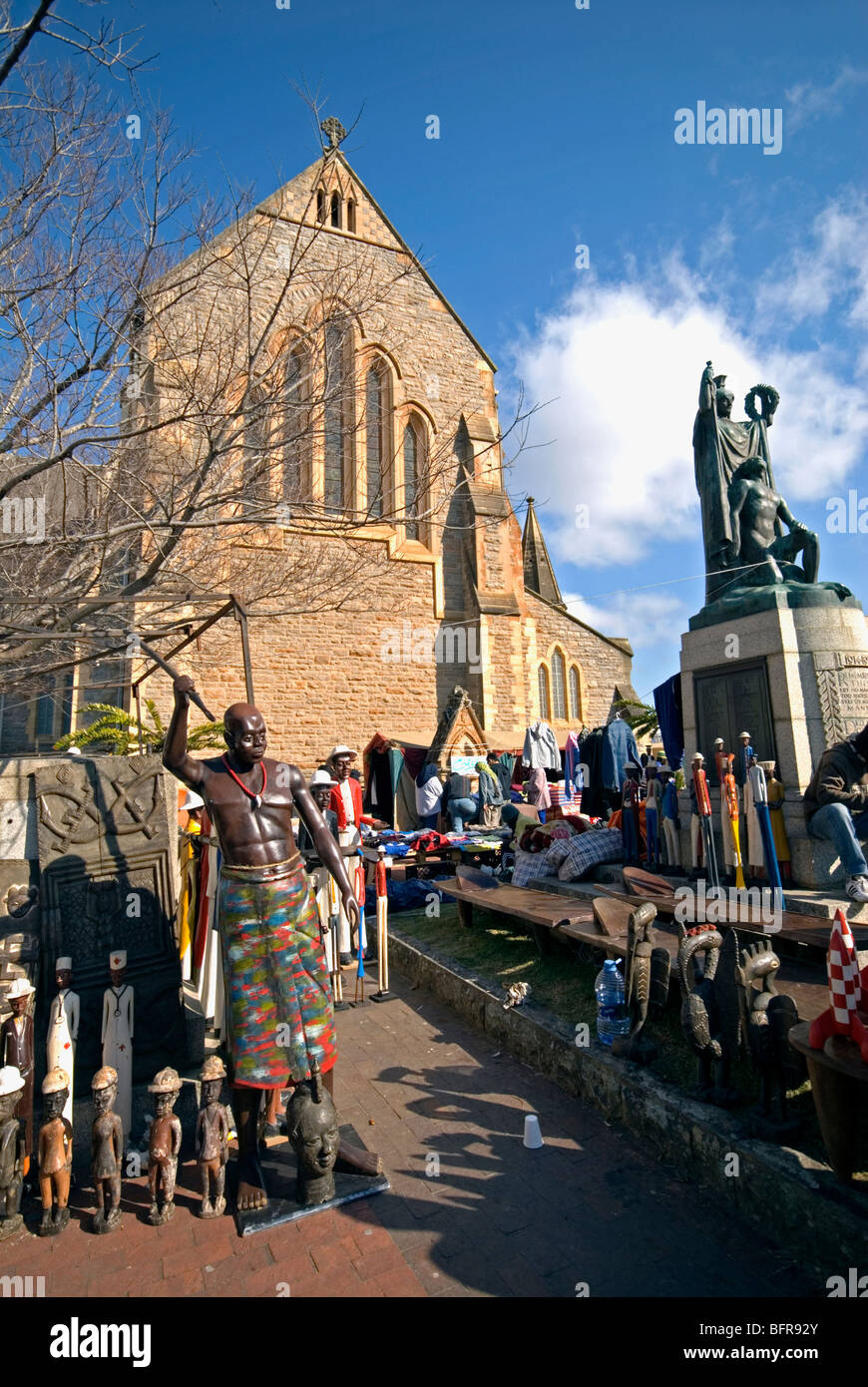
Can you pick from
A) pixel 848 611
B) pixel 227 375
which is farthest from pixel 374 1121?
pixel 848 611

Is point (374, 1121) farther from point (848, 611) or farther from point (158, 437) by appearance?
point (158, 437)

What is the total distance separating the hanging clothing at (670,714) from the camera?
9.19 metres

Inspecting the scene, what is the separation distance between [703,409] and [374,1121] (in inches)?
323

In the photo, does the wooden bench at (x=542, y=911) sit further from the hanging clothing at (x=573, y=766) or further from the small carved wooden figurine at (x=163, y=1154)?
the hanging clothing at (x=573, y=766)

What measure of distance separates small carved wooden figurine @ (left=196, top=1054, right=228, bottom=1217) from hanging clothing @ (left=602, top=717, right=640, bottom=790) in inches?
338

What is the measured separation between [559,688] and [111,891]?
764 inches

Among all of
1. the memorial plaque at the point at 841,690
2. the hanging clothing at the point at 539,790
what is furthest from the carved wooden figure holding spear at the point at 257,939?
the hanging clothing at the point at 539,790

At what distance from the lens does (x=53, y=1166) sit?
3.10 metres

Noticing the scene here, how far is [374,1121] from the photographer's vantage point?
4047 millimetres

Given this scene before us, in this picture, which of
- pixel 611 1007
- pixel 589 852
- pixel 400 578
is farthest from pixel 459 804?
pixel 611 1007

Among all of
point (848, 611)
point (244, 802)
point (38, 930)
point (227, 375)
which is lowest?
point (38, 930)

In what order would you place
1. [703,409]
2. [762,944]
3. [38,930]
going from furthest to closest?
[703,409] < [762,944] < [38,930]

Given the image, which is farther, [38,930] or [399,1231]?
[38,930]

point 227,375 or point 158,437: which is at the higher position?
point 158,437
